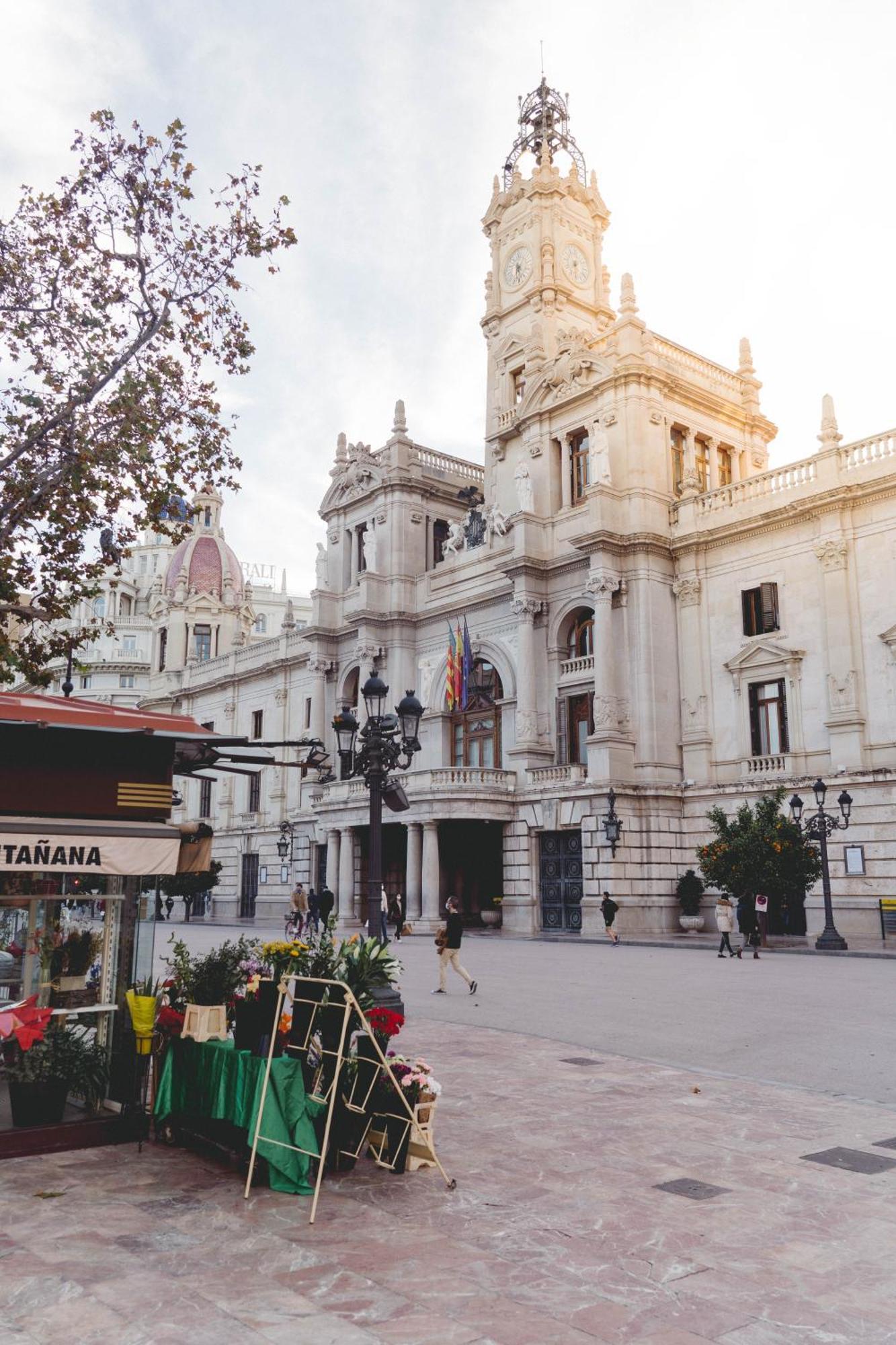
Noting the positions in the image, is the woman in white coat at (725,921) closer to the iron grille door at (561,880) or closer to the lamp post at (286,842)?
the iron grille door at (561,880)

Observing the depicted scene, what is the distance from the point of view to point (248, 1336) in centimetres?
476

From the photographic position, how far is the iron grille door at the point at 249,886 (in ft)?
188

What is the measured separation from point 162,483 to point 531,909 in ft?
86.8

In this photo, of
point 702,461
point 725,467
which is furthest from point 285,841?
point 725,467

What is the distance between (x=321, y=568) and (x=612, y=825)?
24.3m

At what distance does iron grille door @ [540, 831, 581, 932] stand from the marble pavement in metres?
28.4

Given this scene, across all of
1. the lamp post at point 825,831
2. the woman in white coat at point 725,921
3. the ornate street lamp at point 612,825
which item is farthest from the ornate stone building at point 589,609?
the woman in white coat at point 725,921

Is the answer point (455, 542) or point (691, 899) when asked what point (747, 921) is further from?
point (455, 542)

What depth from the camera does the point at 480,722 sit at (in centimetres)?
4384

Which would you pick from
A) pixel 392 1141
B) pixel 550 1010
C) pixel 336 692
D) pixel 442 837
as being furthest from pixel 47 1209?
pixel 336 692

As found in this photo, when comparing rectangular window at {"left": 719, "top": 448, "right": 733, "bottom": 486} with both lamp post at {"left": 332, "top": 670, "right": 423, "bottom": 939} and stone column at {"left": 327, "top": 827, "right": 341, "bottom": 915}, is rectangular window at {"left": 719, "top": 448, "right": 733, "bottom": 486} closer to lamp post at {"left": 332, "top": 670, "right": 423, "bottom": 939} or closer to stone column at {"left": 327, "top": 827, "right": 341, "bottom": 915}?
stone column at {"left": 327, "top": 827, "right": 341, "bottom": 915}

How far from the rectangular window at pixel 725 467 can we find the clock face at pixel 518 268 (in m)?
12.2

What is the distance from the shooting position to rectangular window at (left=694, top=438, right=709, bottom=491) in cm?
4212

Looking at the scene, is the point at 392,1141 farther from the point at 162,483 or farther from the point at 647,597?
the point at 647,597
